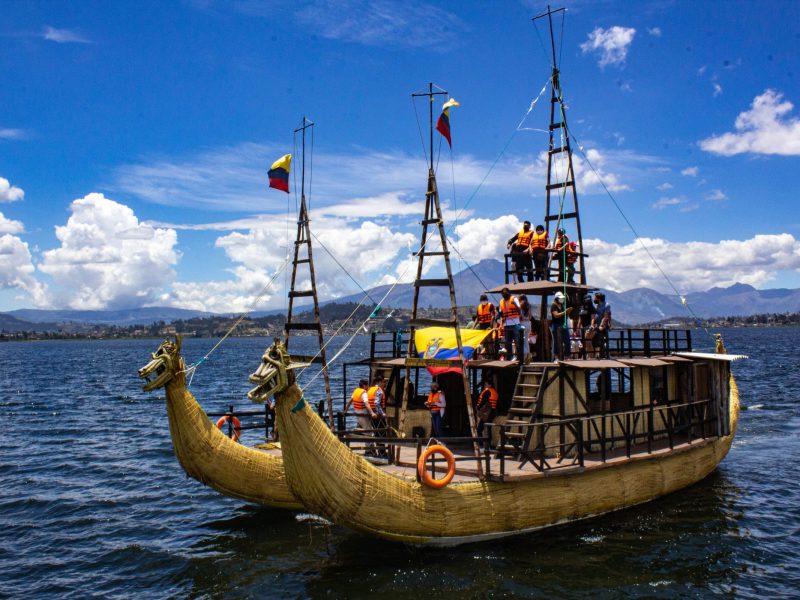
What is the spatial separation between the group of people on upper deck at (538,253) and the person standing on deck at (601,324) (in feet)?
4.60

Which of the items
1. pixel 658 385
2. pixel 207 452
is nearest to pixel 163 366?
pixel 207 452

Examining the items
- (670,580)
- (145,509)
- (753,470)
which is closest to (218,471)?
(145,509)

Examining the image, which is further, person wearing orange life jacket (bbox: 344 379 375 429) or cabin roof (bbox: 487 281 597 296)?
cabin roof (bbox: 487 281 597 296)

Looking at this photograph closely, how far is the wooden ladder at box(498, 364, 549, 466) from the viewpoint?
15.4m

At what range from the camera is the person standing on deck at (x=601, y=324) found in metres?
18.0

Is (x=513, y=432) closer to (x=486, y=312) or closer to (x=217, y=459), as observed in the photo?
(x=486, y=312)

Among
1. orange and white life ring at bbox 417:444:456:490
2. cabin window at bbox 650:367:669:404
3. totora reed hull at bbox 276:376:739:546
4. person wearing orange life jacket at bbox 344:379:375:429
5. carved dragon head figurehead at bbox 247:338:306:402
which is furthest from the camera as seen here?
cabin window at bbox 650:367:669:404

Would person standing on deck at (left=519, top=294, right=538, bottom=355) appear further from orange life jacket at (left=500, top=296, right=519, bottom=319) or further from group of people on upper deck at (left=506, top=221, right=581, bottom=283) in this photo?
group of people on upper deck at (left=506, top=221, right=581, bottom=283)

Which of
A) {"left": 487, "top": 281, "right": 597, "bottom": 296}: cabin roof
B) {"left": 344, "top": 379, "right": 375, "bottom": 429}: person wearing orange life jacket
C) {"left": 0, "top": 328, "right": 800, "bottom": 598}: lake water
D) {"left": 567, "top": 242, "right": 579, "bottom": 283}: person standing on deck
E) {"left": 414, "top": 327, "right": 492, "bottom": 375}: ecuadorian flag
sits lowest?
{"left": 0, "top": 328, "right": 800, "bottom": 598}: lake water

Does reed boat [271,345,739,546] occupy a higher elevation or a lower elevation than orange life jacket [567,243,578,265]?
lower

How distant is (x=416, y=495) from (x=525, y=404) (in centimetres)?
422

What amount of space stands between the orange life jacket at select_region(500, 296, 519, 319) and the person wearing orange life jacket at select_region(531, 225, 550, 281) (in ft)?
9.29

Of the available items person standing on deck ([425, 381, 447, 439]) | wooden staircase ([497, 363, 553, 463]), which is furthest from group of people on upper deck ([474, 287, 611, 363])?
person standing on deck ([425, 381, 447, 439])

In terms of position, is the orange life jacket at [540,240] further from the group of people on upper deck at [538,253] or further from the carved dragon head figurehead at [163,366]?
the carved dragon head figurehead at [163,366]
